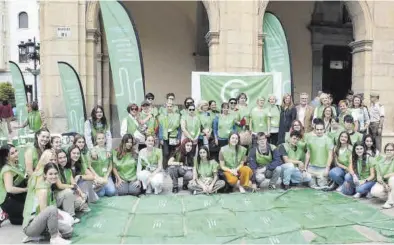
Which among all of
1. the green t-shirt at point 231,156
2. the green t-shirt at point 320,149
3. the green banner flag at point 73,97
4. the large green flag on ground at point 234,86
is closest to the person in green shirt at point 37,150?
the green t-shirt at point 231,156

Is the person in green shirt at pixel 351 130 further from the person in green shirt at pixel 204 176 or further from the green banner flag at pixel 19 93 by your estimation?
the green banner flag at pixel 19 93

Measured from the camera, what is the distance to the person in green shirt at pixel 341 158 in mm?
6590

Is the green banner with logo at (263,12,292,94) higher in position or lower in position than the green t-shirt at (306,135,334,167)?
higher

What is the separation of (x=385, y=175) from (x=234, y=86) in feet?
12.1

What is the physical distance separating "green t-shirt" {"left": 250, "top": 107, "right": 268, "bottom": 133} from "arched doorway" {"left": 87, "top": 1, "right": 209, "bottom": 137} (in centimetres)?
656

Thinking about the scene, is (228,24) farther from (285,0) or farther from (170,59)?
(285,0)

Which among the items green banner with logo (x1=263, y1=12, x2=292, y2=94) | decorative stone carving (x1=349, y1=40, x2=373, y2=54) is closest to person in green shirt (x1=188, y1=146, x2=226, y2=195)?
green banner with logo (x1=263, y1=12, x2=292, y2=94)

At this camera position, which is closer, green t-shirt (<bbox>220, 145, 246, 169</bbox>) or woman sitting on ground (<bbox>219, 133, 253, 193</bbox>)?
woman sitting on ground (<bbox>219, 133, 253, 193</bbox>)

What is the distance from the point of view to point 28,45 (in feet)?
53.3

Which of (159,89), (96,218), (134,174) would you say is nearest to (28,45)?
(159,89)

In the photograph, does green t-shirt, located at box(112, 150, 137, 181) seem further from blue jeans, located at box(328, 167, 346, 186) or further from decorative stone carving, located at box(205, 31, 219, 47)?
decorative stone carving, located at box(205, 31, 219, 47)

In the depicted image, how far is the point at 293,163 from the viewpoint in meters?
6.78

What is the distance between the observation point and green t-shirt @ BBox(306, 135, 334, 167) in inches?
267

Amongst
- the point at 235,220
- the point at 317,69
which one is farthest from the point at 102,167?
the point at 317,69
